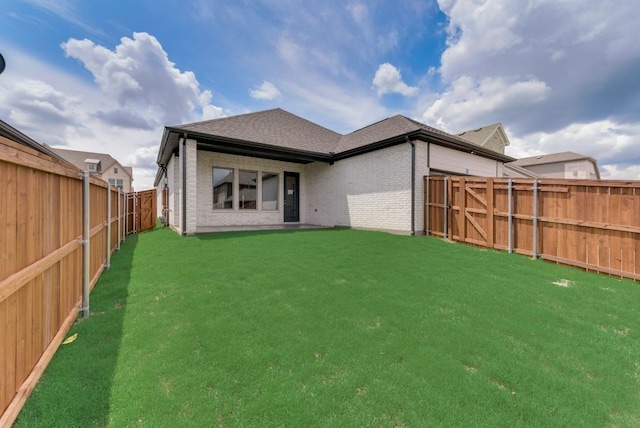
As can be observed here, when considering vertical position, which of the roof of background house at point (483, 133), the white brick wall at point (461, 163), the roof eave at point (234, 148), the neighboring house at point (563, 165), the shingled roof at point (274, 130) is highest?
the roof of background house at point (483, 133)

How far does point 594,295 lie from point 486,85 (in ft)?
33.1

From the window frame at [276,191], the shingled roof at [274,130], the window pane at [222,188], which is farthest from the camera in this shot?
the window frame at [276,191]

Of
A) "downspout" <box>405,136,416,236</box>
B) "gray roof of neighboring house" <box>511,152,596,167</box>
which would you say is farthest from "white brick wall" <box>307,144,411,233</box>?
"gray roof of neighboring house" <box>511,152,596,167</box>

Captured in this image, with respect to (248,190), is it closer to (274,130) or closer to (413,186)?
(274,130)

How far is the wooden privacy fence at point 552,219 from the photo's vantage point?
4829 millimetres

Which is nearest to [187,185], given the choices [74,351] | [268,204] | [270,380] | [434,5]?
[268,204]

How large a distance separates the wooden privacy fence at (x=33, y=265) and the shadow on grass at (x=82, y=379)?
85 mm

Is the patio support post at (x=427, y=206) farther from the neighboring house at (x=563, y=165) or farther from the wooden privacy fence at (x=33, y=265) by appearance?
the neighboring house at (x=563, y=165)

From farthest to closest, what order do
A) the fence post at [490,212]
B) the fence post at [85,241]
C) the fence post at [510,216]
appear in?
the fence post at [490,212], the fence post at [510,216], the fence post at [85,241]

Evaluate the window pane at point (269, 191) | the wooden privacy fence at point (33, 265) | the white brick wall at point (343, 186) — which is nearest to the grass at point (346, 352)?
the wooden privacy fence at point (33, 265)

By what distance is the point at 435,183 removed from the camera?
8812mm

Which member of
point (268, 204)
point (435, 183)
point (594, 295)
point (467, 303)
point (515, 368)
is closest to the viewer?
point (515, 368)

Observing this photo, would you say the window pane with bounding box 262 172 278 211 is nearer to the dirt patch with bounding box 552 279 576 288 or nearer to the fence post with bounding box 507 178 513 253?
the fence post with bounding box 507 178 513 253

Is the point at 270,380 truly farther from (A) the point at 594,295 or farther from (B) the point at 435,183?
Result: (B) the point at 435,183
